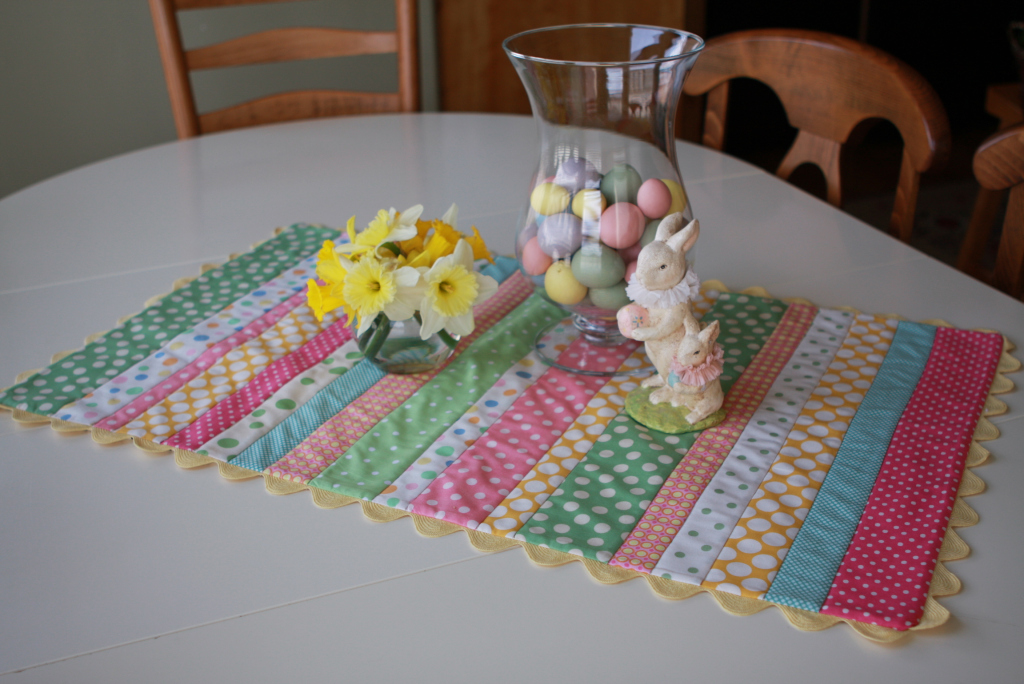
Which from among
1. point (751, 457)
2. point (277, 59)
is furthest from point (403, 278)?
point (277, 59)

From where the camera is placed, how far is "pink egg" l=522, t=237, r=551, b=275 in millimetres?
811

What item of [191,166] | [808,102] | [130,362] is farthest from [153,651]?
[808,102]

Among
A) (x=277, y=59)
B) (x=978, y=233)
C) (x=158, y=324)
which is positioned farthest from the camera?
(x=277, y=59)

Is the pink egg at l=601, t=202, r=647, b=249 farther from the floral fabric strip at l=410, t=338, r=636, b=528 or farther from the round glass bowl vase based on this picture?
the floral fabric strip at l=410, t=338, r=636, b=528

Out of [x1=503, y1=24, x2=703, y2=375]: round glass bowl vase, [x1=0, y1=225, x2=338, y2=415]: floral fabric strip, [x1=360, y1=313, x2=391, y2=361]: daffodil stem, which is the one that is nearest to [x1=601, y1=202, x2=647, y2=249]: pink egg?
[x1=503, y1=24, x2=703, y2=375]: round glass bowl vase

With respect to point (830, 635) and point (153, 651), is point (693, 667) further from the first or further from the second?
point (153, 651)

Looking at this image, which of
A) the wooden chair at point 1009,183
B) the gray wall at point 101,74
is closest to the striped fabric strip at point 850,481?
the wooden chair at point 1009,183

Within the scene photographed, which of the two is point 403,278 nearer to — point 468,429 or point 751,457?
point 468,429

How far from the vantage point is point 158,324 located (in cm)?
96

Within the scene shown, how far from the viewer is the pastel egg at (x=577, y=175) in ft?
2.54

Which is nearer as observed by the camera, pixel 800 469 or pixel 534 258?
pixel 800 469

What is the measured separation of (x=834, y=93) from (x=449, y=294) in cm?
81

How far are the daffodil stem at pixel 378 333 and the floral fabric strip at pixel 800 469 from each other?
A: 0.38 m

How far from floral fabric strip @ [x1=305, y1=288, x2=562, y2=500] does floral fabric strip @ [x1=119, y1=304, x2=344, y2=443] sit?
13cm
